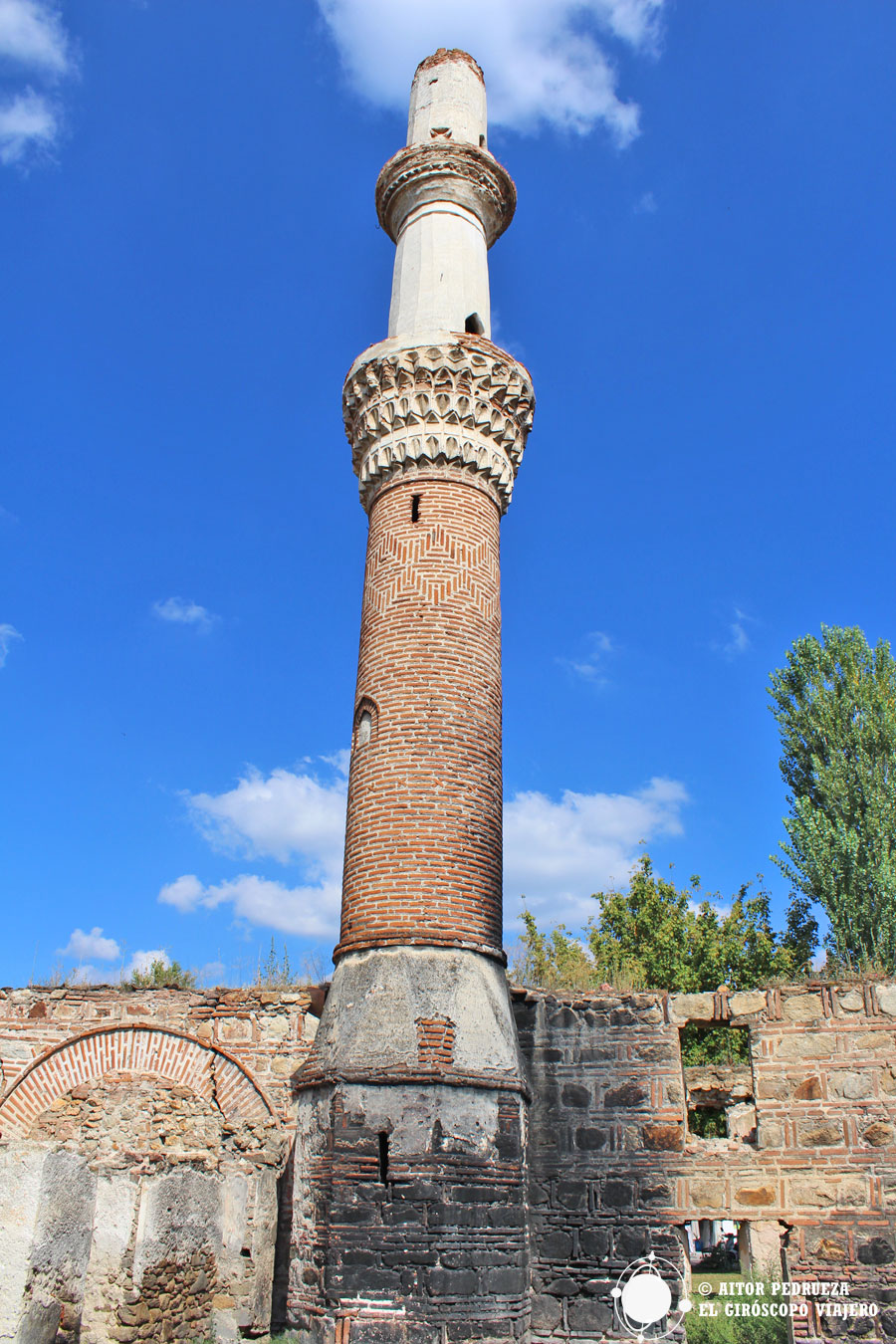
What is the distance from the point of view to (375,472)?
32.1 ft

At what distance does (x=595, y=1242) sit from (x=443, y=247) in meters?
9.74

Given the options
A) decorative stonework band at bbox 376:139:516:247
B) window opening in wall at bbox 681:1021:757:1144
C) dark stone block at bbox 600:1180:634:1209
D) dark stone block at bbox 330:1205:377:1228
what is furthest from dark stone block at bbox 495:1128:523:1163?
decorative stonework band at bbox 376:139:516:247

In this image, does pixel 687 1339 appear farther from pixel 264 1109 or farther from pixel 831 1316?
pixel 264 1109

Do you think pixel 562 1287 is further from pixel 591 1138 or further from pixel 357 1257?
pixel 357 1257

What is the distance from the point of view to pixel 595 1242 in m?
7.32

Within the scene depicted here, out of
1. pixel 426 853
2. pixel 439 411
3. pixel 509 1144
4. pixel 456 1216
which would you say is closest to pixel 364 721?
pixel 426 853

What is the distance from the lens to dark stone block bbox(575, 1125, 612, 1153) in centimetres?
759

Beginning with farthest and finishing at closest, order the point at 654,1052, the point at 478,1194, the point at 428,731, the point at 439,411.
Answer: the point at 439,411 → the point at 428,731 → the point at 654,1052 → the point at 478,1194

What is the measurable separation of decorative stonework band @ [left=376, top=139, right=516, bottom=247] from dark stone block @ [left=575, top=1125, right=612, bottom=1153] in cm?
952

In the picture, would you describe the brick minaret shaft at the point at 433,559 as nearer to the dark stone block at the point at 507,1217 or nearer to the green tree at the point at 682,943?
the dark stone block at the point at 507,1217

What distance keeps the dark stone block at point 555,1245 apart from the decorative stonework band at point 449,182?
33.6 feet

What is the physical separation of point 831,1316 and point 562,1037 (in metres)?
2.58

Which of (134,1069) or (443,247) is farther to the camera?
(443,247)

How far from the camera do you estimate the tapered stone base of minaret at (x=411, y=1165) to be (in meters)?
6.46
